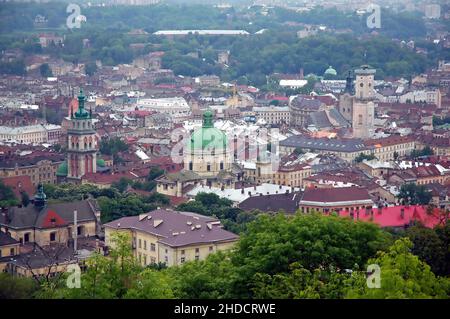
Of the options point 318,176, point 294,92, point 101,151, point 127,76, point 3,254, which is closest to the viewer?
point 3,254

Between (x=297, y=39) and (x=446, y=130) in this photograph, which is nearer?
(x=446, y=130)

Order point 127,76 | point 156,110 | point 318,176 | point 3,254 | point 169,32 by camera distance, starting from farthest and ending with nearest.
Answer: point 169,32
point 127,76
point 156,110
point 318,176
point 3,254

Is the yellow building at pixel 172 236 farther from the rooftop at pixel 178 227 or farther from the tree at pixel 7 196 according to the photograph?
the tree at pixel 7 196

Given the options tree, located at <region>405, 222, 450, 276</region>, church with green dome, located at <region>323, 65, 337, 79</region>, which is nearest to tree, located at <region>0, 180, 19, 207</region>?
tree, located at <region>405, 222, 450, 276</region>

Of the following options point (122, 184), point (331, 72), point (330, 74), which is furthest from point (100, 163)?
point (331, 72)

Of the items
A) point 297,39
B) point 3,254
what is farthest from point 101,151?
point 297,39
